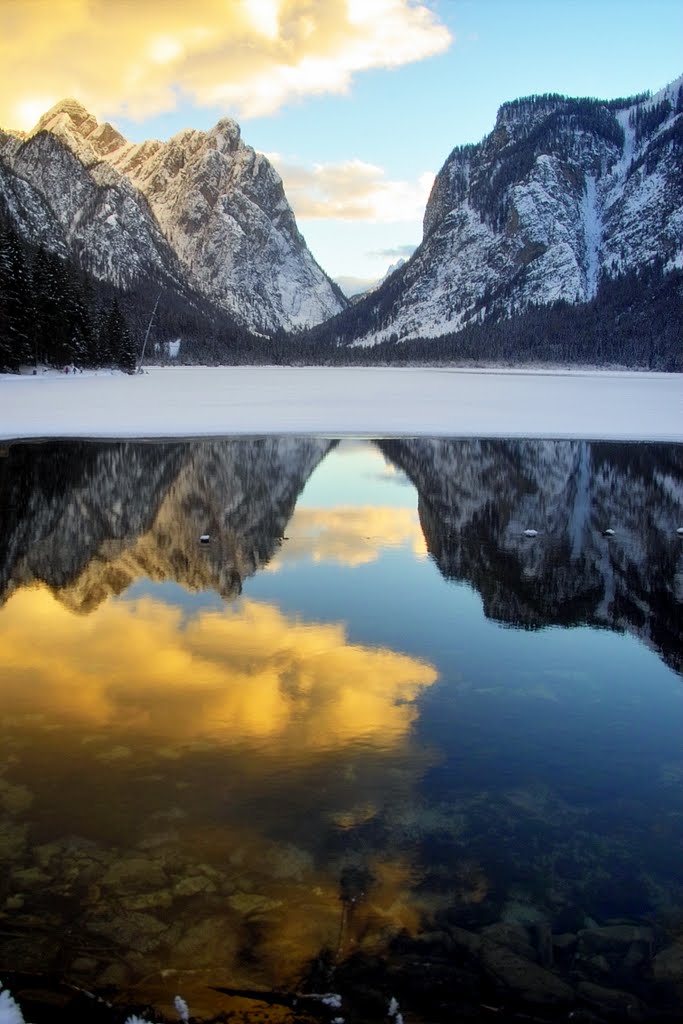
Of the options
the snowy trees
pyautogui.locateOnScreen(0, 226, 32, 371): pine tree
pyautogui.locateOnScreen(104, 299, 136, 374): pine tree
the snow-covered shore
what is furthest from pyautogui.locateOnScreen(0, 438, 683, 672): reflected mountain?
pyautogui.locateOnScreen(104, 299, 136, 374): pine tree

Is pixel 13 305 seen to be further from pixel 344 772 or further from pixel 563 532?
pixel 344 772

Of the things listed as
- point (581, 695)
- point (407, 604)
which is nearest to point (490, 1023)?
point (581, 695)

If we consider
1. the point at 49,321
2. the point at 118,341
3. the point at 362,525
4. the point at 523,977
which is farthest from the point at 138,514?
the point at 118,341

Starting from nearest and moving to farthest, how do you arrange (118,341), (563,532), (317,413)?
(563,532), (317,413), (118,341)

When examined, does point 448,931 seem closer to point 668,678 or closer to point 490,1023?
point 490,1023

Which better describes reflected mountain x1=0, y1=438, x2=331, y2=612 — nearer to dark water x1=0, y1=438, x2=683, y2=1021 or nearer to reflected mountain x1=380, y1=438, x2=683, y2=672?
dark water x1=0, y1=438, x2=683, y2=1021

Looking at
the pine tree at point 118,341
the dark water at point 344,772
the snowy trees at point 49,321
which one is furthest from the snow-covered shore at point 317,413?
the pine tree at point 118,341
